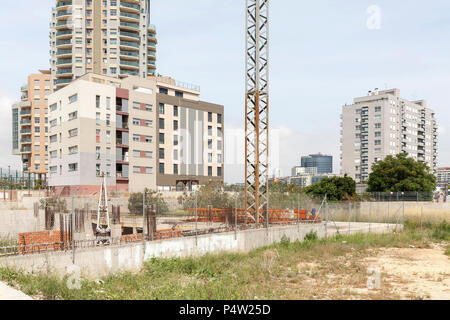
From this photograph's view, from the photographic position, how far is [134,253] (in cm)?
1591

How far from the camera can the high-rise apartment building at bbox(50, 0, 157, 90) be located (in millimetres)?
94250

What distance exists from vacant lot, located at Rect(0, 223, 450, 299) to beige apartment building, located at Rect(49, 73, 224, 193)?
1551 inches

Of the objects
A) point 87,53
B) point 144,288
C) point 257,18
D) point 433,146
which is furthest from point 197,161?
point 433,146

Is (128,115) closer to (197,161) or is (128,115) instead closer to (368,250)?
(197,161)

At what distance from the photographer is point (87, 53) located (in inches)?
3755

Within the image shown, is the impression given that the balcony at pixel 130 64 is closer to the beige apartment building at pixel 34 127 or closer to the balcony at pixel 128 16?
the balcony at pixel 128 16

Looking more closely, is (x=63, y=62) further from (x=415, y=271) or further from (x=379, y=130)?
(x=415, y=271)

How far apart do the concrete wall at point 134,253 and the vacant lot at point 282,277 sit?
0.44 meters

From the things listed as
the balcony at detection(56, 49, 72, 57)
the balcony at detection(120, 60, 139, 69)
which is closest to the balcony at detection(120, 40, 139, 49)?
the balcony at detection(120, 60, 139, 69)

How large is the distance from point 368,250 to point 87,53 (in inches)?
3379

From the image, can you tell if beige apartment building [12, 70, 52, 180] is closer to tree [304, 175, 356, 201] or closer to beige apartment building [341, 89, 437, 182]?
tree [304, 175, 356, 201]

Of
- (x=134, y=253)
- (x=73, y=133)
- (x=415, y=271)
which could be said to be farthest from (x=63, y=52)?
(x=415, y=271)
